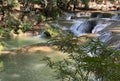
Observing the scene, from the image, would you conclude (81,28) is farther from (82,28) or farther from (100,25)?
(100,25)

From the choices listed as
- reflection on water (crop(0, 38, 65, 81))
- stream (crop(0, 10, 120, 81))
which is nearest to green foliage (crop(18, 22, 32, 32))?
stream (crop(0, 10, 120, 81))

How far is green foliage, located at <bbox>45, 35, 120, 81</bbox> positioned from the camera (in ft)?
14.9

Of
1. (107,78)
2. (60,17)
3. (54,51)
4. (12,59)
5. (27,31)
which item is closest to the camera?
(107,78)

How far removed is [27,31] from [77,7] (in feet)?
40.6

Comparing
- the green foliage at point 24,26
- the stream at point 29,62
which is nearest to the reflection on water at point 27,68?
the stream at point 29,62

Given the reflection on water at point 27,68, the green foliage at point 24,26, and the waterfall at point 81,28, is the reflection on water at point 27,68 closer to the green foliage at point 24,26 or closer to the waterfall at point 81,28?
the green foliage at point 24,26

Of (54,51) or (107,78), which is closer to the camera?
(107,78)

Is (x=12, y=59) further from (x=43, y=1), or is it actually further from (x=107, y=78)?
(x=43, y=1)

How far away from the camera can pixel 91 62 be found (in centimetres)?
452

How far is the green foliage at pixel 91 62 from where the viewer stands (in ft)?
14.9

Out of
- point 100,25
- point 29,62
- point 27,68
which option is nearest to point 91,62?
point 27,68

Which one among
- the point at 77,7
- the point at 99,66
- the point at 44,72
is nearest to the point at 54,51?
the point at 44,72

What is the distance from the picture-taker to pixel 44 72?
11.6 m

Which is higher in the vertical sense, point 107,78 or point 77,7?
point 107,78
